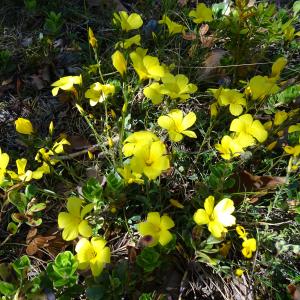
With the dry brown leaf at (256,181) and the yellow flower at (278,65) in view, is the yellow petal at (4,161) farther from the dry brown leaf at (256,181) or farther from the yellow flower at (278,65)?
the yellow flower at (278,65)

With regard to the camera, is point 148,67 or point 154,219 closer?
point 154,219

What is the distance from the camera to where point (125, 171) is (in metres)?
1.69

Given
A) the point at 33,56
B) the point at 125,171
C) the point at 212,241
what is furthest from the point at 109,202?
the point at 33,56

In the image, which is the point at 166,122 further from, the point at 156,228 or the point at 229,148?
the point at 156,228

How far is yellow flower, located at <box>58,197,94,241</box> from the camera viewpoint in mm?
1525

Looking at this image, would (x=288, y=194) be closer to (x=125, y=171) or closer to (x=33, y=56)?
(x=125, y=171)

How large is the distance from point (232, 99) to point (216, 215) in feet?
1.83

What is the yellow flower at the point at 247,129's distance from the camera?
1671 millimetres

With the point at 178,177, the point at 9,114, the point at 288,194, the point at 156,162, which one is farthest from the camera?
the point at 9,114

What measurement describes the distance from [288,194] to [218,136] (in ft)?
1.52

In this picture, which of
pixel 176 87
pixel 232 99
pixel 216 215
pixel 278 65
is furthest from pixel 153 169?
pixel 278 65

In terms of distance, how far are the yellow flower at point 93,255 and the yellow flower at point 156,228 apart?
0.15 metres

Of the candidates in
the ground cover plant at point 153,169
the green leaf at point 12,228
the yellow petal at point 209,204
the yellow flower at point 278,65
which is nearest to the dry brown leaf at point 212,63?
the ground cover plant at point 153,169

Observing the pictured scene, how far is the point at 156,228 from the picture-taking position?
5.10 feet
